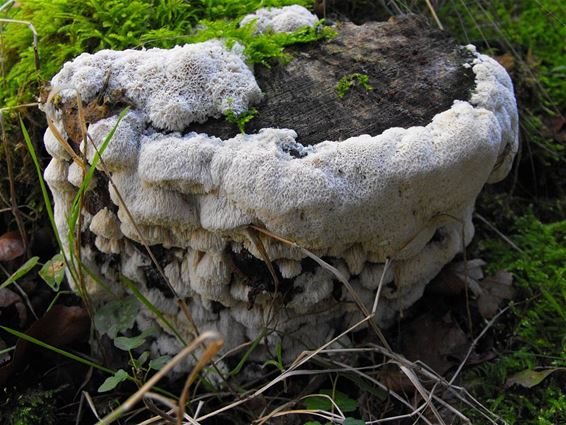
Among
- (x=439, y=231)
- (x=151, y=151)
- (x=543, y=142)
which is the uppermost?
(x=151, y=151)

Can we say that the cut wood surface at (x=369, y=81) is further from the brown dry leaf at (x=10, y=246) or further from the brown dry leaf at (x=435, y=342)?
the brown dry leaf at (x=10, y=246)

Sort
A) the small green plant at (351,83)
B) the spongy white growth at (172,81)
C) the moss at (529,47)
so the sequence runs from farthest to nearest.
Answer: the moss at (529,47) → the small green plant at (351,83) → the spongy white growth at (172,81)

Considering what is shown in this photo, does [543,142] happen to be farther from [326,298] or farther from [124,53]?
[124,53]

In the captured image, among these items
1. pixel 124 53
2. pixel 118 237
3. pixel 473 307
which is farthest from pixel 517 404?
pixel 124 53

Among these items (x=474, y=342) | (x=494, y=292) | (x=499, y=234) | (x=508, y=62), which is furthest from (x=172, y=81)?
(x=508, y=62)

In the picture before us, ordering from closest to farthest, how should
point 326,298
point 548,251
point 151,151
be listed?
1. point 151,151
2. point 326,298
3. point 548,251

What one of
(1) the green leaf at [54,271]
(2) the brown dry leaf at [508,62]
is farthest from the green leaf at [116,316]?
(2) the brown dry leaf at [508,62]

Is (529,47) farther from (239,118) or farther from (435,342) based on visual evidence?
(239,118)
